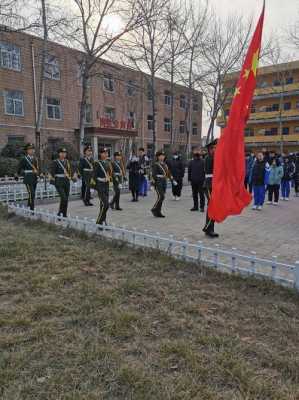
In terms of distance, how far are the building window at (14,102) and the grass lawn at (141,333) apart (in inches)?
781

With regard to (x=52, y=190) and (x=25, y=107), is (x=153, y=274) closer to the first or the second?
(x=52, y=190)

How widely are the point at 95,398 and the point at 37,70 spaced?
2483cm

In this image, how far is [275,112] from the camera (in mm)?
40281

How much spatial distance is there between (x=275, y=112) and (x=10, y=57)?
101ft

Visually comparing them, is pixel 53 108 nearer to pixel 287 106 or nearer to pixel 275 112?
pixel 275 112

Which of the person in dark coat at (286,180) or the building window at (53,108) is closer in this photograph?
the person in dark coat at (286,180)

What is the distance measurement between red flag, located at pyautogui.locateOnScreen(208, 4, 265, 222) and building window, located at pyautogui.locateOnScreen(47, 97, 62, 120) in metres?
22.1

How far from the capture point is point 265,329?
9.73 ft

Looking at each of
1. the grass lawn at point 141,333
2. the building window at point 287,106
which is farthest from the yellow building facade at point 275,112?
the grass lawn at point 141,333

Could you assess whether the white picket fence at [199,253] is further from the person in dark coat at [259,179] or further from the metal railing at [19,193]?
the person in dark coat at [259,179]

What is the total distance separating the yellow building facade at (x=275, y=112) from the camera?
38.5m

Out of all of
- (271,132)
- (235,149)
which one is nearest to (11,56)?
(235,149)

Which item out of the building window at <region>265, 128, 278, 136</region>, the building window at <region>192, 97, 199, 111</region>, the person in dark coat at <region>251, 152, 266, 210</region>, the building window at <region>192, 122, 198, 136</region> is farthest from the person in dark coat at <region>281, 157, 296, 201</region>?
the building window at <region>265, 128, 278, 136</region>

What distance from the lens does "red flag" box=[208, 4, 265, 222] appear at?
13.4 feet
